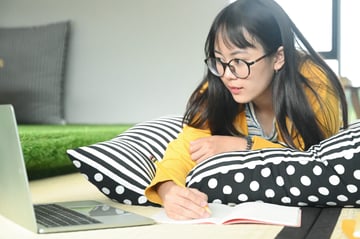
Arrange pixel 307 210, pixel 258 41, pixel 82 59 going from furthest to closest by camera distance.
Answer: pixel 82 59
pixel 258 41
pixel 307 210

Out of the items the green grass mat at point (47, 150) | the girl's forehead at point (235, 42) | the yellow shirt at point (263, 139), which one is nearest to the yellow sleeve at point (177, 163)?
the yellow shirt at point (263, 139)

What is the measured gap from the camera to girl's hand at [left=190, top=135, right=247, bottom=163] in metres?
1.41

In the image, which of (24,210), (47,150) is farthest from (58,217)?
(47,150)

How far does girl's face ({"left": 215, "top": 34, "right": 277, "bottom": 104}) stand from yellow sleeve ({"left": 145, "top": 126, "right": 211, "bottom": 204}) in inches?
6.0

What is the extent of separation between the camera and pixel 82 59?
3215 millimetres

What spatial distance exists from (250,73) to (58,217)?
1.68 feet

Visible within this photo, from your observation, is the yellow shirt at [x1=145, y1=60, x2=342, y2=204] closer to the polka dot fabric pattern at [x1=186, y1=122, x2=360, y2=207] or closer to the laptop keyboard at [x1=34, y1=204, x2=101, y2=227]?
the polka dot fabric pattern at [x1=186, y1=122, x2=360, y2=207]

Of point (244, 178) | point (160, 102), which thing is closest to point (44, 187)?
point (244, 178)

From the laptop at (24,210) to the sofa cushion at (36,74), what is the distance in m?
1.96

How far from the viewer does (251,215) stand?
109 cm

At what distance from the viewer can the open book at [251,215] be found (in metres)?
1.06

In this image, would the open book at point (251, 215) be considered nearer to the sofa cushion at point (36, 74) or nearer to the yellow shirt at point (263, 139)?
the yellow shirt at point (263, 139)

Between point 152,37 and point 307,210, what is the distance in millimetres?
2010

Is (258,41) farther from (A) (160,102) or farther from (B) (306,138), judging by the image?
(A) (160,102)
